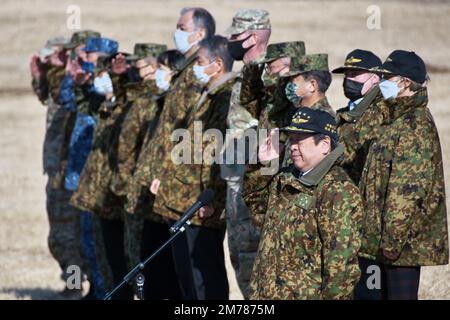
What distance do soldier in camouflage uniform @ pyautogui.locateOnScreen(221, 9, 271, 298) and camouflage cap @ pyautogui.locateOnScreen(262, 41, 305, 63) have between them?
0.11 m

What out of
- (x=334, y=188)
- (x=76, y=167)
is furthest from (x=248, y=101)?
(x=76, y=167)

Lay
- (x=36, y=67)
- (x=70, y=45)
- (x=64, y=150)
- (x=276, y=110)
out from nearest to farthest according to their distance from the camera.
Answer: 1. (x=276, y=110)
2. (x=64, y=150)
3. (x=70, y=45)
4. (x=36, y=67)

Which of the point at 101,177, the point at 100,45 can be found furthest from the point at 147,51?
the point at 101,177

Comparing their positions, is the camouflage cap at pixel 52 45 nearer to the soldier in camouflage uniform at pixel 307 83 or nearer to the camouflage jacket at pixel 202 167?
the camouflage jacket at pixel 202 167

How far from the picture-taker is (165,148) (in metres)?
10.5

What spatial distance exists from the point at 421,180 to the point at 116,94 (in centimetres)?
427

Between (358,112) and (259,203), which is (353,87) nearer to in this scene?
(358,112)

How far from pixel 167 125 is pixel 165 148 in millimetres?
204

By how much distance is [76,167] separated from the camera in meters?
12.7

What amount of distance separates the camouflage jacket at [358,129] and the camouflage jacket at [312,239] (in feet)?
4.42

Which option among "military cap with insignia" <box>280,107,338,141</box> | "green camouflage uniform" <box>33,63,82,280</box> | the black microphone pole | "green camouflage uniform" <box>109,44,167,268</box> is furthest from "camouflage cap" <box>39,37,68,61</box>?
"military cap with insignia" <box>280,107,338,141</box>

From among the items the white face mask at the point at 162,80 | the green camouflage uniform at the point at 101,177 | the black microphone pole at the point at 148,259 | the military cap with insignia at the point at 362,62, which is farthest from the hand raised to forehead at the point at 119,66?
the black microphone pole at the point at 148,259
